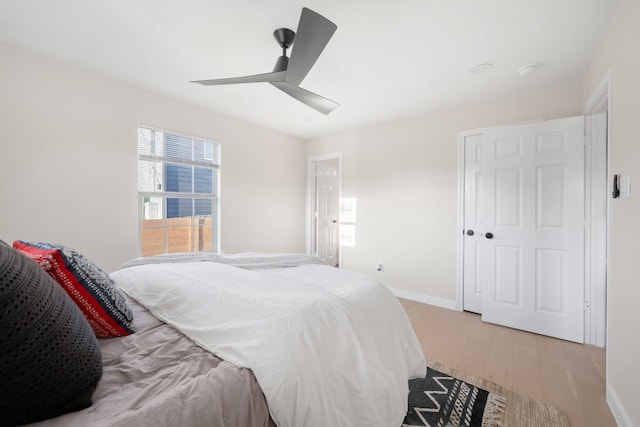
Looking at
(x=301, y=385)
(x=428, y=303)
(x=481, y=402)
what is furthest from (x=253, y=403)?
(x=428, y=303)

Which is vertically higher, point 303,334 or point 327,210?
point 327,210

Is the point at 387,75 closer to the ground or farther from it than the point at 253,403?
farther from it

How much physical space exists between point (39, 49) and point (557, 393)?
476 centimetres

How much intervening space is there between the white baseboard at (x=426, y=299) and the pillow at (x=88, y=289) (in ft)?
10.8

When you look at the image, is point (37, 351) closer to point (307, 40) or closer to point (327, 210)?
point (307, 40)

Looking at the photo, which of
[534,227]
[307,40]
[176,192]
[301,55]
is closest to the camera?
[307,40]

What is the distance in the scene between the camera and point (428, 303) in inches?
136

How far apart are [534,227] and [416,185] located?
1.36 meters

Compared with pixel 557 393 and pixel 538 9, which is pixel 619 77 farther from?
pixel 557 393

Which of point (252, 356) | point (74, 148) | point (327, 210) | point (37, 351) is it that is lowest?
point (252, 356)

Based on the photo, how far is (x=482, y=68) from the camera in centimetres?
240

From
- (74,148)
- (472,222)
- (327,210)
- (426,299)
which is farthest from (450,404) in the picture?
(327,210)

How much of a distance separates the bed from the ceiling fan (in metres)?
1.31

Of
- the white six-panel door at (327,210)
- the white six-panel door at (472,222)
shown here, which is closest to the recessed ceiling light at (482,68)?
the white six-panel door at (472,222)
